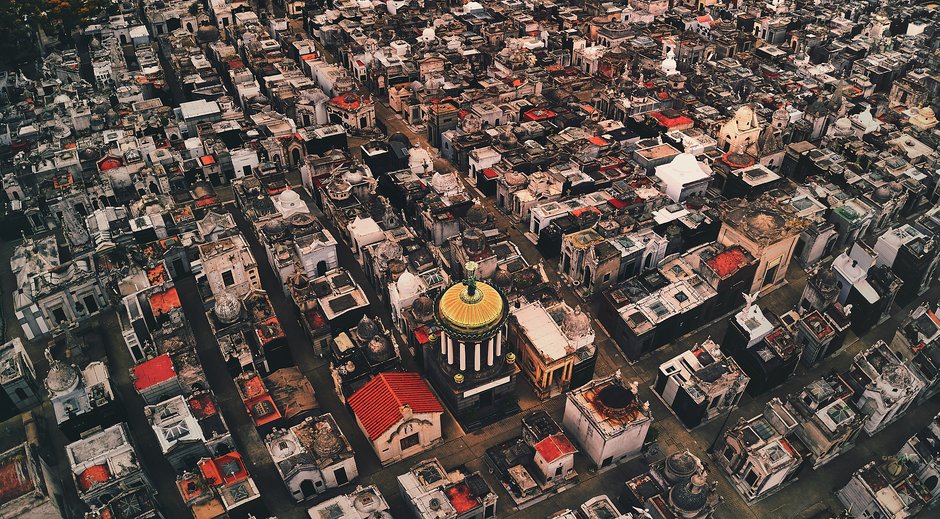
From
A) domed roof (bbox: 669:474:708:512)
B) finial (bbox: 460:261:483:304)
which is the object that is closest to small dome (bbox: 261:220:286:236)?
finial (bbox: 460:261:483:304)

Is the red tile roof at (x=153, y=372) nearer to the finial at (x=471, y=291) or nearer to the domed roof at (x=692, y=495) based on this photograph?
the finial at (x=471, y=291)

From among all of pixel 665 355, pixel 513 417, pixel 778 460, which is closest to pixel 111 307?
pixel 513 417

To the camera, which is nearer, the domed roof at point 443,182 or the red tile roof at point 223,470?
the red tile roof at point 223,470

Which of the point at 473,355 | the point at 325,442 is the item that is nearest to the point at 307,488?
the point at 325,442

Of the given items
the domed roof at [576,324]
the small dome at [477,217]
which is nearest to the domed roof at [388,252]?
Answer: the small dome at [477,217]

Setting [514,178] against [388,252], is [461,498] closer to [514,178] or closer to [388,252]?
[388,252]
